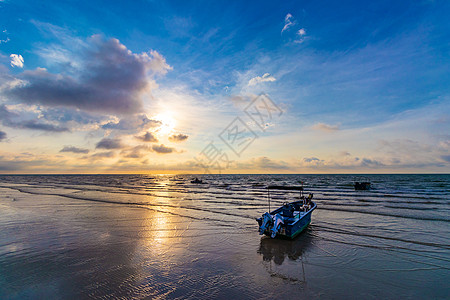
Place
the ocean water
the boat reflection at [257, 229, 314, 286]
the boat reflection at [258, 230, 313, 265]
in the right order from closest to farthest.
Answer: the ocean water < the boat reflection at [257, 229, 314, 286] < the boat reflection at [258, 230, 313, 265]

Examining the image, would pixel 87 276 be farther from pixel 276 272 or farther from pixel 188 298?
pixel 276 272

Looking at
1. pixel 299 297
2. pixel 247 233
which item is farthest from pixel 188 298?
pixel 247 233

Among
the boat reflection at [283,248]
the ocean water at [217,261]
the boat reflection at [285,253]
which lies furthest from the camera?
the boat reflection at [283,248]

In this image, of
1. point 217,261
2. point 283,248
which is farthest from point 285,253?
point 217,261

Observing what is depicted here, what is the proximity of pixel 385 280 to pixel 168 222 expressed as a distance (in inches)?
532

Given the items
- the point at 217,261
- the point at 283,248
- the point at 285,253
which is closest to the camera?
the point at 217,261

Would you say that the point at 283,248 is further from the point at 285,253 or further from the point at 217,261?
the point at 217,261

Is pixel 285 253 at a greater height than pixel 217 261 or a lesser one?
lesser

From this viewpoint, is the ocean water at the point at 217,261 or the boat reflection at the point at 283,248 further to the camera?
the boat reflection at the point at 283,248

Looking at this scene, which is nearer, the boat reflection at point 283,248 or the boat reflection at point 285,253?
the boat reflection at point 285,253

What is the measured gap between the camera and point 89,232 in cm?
1339

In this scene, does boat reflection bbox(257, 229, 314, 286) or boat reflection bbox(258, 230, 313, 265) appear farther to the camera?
boat reflection bbox(258, 230, 313, 265)

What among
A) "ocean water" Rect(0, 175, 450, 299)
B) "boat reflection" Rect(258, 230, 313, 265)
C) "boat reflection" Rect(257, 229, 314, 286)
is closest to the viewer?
"ocean water" Rect(0, 175, 450, 299)

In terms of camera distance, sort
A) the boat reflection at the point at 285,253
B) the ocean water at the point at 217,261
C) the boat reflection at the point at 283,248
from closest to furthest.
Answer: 1. the ocean water at the point at 217,261
2. the boat reflection at the point at 285,253
3. the boat reflection at the point at 283,248
